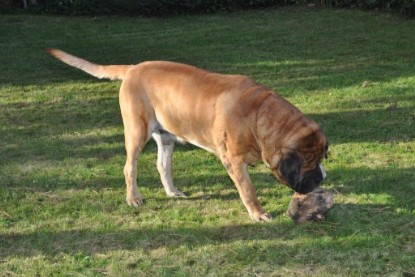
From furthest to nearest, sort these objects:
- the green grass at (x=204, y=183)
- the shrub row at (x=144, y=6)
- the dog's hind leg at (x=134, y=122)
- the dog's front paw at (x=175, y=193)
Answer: the shrub row at (x=144, y=6)
the dog's front paw at (x=175, y=193)
the dog's hind leg at (x=134, y=122)
the green grass at (x=204, y=183)

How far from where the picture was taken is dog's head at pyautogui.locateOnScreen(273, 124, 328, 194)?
506cm

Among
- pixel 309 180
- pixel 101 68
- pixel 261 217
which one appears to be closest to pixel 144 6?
pixel 101 68

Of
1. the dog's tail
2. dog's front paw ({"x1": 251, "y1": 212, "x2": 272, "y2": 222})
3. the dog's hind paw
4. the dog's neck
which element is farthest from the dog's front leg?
the dog's tail

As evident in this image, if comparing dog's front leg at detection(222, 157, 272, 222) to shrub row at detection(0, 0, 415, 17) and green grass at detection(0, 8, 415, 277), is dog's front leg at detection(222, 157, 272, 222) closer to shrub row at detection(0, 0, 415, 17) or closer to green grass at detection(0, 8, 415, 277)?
green grass at detection(0, 8, 415, 277)

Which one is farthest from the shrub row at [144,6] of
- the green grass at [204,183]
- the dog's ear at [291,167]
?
the dog's ear at [291,167]

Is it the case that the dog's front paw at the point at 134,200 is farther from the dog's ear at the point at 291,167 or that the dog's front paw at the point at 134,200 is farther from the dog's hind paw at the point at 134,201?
the dog's ear at the point at 291,167

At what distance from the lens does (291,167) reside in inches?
199

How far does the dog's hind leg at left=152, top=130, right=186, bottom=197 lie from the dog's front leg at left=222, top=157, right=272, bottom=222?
0.88 metres

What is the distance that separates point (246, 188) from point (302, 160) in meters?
0.68

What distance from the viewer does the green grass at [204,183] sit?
4934mm

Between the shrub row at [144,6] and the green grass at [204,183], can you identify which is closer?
the green grass at [204,183]

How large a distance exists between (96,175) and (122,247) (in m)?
1.81

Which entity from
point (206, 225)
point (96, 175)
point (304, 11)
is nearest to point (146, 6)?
point (304, 11)

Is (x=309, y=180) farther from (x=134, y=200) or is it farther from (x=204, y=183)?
(x=134, y=200)
